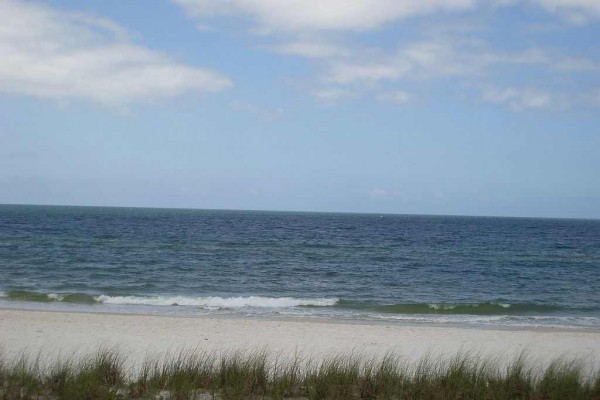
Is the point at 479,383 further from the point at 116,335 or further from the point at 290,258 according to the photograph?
the point at 290,258

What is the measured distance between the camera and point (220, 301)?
2384 cm

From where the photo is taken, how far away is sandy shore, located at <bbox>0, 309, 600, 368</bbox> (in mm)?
13547

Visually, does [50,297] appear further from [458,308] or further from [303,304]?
[458,308]

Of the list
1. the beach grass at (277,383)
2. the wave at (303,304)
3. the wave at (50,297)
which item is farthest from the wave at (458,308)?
the beach grass at (277,383)

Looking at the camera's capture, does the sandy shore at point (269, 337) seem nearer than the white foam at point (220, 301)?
Answer: Yes

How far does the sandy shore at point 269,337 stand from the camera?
13.5 meters

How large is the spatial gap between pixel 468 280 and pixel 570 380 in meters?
25.1

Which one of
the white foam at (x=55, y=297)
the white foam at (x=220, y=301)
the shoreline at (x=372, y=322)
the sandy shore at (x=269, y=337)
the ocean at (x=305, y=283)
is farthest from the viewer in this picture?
the white foam at (x=55, y=297)

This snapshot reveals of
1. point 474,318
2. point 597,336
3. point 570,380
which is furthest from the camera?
point 474,318

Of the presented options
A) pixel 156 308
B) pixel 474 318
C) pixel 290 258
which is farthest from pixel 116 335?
pixel 290 258

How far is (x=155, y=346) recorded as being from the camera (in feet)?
44.1

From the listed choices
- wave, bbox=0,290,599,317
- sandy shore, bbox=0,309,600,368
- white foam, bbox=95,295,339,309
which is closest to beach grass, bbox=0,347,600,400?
sandy shore, bbox=0,309,600,368

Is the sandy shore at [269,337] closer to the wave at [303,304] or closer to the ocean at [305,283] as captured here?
the ocean at [305,283]

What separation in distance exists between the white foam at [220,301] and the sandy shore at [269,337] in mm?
4494
